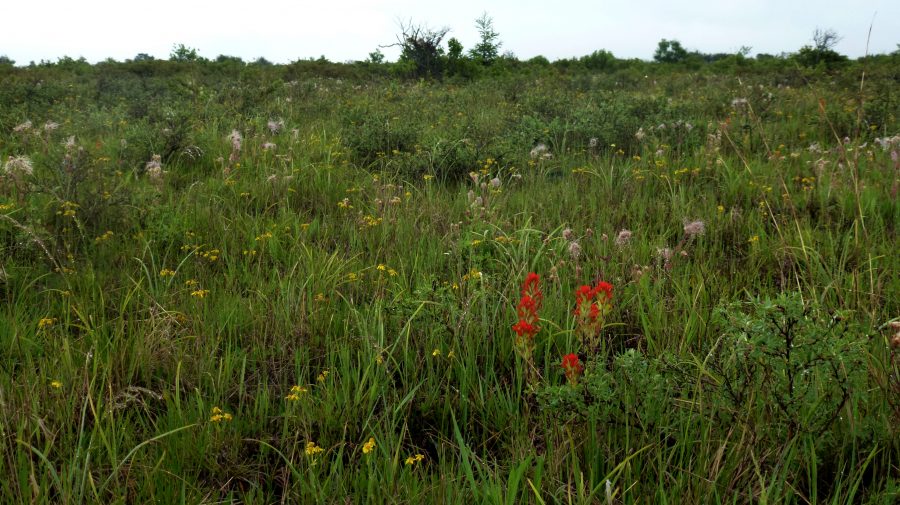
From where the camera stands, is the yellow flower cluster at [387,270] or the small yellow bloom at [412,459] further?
the yellow flower cluster at [387,270]

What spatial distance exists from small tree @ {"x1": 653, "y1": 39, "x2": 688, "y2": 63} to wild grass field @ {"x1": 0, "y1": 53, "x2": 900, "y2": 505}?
32942mm

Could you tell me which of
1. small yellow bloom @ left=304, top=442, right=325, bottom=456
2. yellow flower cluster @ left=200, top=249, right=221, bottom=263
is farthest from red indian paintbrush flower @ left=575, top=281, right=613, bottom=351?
yellow flower cluster @ left=200, top=249, right=221, bottom=263

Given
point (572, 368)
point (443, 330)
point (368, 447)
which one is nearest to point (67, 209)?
point (443, 330)

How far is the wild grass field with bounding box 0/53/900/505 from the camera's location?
178cm

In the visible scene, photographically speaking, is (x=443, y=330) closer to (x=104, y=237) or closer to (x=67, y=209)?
(x=104, y=237)

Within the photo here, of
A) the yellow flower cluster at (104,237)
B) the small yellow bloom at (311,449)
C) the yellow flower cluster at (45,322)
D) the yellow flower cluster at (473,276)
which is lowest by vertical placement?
the small yellow bloom at (311,449)

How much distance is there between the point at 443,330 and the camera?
2586 millimetres

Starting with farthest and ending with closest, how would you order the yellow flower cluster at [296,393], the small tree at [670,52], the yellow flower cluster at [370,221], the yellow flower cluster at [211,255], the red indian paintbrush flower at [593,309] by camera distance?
the small tree at [670,52]
the yellow flower cluster at [370,221]
the yellow flower cluster at [211,255]
the yellow flower cluster at [296,393]
the red indian paintbrush flower at [593,309]

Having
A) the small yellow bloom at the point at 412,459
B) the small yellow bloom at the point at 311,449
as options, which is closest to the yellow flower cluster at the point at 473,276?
the small yellow bloom at the point at 412,459

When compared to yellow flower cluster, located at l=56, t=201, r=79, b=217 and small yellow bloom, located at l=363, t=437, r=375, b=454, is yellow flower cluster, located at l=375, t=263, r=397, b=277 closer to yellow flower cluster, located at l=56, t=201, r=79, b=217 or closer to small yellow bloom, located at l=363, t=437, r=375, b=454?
small yellow bloom, located at l=363, t=437, r=375, b=454

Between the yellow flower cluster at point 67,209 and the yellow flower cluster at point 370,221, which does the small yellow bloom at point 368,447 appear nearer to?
the yellow flower cluster at point 370,221

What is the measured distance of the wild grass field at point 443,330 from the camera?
1.78 metres

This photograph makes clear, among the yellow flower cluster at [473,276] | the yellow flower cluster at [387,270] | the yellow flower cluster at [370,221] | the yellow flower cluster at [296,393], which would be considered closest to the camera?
the yellow flower cluster at [296,393]

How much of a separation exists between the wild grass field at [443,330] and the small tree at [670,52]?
32942 millimetres
